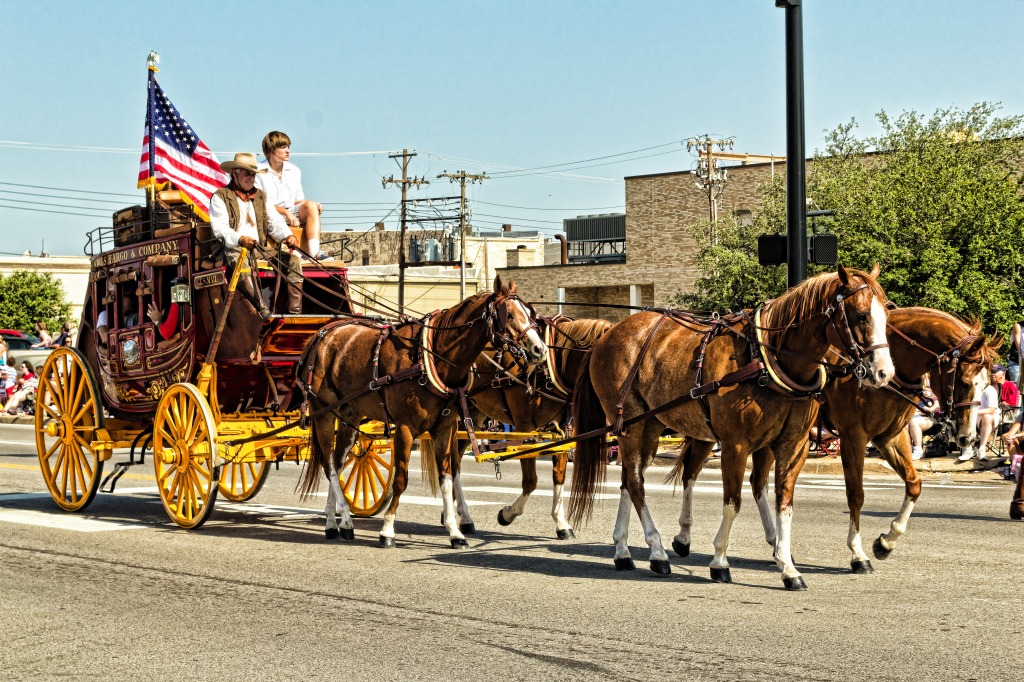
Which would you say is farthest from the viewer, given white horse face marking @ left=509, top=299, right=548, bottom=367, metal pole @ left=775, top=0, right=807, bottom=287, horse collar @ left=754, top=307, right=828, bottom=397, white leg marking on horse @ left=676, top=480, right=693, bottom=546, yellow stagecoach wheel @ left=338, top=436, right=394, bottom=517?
metal pole @ left=775, top=0, right=807, bottom=287

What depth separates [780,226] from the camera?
42.1m

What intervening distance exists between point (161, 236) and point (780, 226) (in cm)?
3173

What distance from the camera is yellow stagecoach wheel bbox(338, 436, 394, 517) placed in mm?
12664

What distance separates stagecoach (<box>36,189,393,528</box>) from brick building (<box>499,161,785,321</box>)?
4557 cm

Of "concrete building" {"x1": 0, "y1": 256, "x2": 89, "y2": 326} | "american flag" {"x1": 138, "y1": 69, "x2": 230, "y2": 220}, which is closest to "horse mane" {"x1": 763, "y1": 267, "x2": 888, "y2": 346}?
"american flag" {"x1": 138, "y1": 69, "x2": 230, "y2": 220}

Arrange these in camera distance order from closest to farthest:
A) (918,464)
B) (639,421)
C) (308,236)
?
(639,421) < (308,236) < (918,464)

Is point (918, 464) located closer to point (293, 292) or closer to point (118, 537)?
point (293, 292)

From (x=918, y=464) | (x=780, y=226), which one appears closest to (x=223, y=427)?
(x=918, y=464)

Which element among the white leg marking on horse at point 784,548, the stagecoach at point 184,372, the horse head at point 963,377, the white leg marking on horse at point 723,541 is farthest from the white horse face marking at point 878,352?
the stagecoach at point 184,372

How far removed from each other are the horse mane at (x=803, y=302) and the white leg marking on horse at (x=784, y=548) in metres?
1.20

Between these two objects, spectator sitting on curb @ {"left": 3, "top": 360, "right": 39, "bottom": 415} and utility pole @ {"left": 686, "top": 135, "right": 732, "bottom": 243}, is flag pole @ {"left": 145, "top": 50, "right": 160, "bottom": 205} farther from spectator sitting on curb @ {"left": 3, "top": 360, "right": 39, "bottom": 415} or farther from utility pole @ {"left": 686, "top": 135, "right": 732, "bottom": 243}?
utility pole @ {"left": 686, "top": 135, "right": 732, "bottom": 243}

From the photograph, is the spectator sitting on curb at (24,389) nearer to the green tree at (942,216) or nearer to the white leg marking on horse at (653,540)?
the green tree at (942,216)

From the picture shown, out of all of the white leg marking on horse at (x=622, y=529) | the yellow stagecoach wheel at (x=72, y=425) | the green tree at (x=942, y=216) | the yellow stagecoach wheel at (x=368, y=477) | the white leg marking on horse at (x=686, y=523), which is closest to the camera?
the white leg marking on horse at (x=622, y=529)

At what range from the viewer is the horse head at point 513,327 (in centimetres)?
1041
